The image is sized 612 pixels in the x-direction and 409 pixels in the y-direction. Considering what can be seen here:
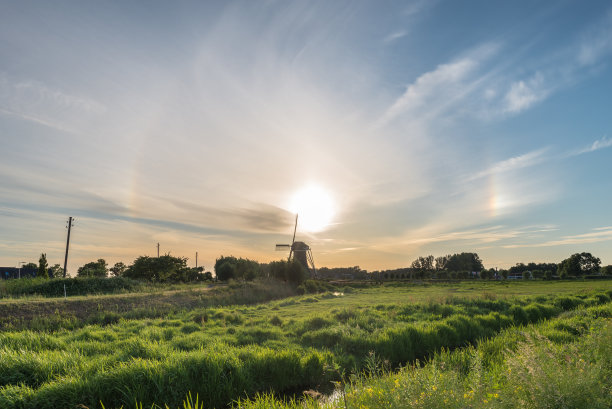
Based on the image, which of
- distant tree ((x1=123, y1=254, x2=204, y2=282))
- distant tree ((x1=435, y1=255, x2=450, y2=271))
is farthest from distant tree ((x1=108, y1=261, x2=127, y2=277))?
distant tree ((x1=435, y1=255, x2=450, y2=271))

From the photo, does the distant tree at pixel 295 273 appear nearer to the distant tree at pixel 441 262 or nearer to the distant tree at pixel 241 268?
the distant tree at pixel 241 268

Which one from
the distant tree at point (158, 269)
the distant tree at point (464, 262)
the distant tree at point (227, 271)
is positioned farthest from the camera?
the distant tree at point (464, 262)

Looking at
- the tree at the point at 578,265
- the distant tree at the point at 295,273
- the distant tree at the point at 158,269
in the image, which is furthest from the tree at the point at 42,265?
the tree at the point at 578,265

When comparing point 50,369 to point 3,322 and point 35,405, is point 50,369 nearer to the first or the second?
point 35,405

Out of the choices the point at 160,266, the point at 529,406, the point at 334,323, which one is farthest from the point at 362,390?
the point at 160,266

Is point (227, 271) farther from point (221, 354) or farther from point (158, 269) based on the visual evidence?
point (221, 354)

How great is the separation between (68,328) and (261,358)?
12.5 meters

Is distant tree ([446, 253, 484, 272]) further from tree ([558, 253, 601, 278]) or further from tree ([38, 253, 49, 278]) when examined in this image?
tree ([38, 253, 49, 278])

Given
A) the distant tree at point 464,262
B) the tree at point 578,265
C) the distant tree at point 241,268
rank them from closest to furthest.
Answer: the distant tree at point 241,268 → the tree at point 578,265 → the distant tree at point 464,262

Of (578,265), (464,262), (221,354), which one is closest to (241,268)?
(221,354)

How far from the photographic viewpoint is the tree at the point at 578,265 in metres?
89.7

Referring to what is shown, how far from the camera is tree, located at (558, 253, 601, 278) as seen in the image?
89.7m

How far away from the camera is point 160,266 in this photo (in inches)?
2352

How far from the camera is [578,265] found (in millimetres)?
92125
